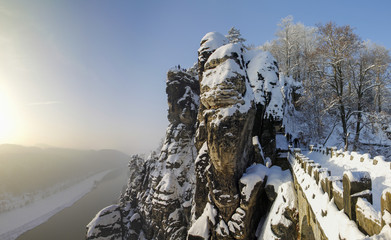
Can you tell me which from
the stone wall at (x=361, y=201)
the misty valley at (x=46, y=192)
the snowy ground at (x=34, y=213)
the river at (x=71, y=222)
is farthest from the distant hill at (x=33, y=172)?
the stone wall at (x=361, y=201)

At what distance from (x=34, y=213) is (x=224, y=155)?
79351 mm

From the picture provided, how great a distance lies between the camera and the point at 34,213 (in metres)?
59.1

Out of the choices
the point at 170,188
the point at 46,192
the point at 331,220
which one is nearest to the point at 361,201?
the point at 331,220

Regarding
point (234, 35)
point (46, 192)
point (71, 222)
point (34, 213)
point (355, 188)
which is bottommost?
point (46, 192)

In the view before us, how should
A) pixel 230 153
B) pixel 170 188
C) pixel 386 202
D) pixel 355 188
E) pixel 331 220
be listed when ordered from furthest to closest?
pixel 170 188 → pixel 230 153 → pixel 331 220 → pixel 355 188 → pixel 386 202

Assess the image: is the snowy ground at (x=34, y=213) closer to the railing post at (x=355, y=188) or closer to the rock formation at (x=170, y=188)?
the rock formation at (x=170, y=188)

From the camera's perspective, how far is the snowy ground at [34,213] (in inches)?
1849

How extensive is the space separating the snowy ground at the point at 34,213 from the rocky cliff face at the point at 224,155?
41.0 meters

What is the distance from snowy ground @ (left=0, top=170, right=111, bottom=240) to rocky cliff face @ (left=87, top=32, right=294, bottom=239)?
41.0 metres

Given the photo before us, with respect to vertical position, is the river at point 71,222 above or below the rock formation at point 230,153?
below

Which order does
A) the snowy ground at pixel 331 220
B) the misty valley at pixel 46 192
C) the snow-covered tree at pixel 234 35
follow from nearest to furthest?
1. the snowy ground at pixel 331 220
2. the snow-covered tree at pixel 234 35
3. the misty valley at pixel 46 192

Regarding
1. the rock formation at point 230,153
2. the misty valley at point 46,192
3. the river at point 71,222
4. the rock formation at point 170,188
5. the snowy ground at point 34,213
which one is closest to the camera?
the rock formation at point 230,153

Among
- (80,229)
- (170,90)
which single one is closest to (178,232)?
(170,90)

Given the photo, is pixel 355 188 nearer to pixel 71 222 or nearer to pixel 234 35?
pixel 234 35
